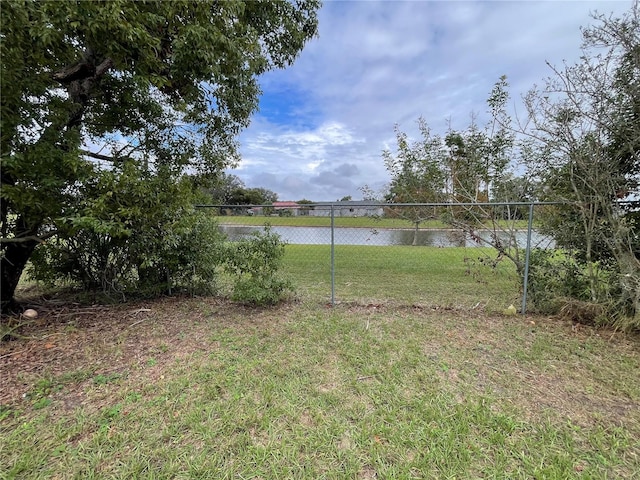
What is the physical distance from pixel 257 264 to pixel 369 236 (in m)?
2.97

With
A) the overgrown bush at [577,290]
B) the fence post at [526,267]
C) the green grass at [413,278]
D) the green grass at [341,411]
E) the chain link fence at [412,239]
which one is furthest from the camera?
the green grass at [413,278]

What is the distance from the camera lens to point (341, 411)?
2.06 m

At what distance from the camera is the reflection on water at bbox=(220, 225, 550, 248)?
14.3 ft

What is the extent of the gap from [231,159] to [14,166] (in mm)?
2812

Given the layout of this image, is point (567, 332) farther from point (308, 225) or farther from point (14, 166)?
point (14, 166)

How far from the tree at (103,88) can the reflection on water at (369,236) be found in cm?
130

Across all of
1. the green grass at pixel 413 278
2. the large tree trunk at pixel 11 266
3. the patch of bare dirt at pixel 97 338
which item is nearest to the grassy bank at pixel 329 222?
the green grass at pixel 413 278

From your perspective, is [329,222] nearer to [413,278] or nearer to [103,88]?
[413,278]

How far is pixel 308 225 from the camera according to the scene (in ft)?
16.8

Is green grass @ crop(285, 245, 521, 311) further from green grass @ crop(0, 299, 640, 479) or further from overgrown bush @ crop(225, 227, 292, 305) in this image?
green grass @ crop(0, 299, 640, 479)

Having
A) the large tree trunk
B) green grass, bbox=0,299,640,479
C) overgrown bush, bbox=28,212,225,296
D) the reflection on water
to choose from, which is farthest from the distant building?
the large tree trunk

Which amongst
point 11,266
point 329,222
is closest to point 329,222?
point 329,222

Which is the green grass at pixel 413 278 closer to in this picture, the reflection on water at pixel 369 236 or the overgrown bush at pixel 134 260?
the reflection on water at pixel 369 236

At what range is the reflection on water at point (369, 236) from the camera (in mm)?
4352
